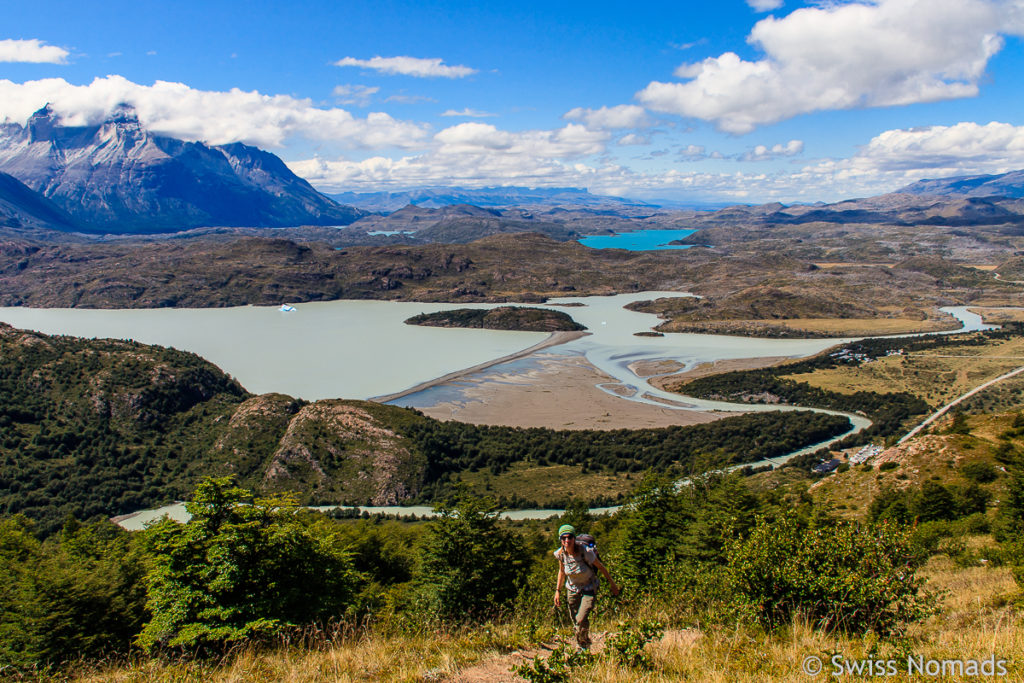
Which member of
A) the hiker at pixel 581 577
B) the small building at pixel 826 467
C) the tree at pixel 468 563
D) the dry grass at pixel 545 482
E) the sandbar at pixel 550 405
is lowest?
the dry grass at pixel 545 482

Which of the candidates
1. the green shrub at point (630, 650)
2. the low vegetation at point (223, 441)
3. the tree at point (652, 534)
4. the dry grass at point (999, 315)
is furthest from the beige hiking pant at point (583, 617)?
the dry grass at point (999, 315)

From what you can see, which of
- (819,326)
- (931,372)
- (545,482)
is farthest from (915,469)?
(819,326)

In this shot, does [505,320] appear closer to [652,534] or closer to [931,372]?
[931,372]

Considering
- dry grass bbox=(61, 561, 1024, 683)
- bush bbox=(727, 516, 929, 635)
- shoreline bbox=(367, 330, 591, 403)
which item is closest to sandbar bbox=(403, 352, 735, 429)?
shoreline bbox=(367, 330, 591, 403)

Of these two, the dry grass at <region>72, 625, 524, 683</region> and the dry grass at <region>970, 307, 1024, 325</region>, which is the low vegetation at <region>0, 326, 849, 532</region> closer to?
the dry grass at <region>72, 625, 524, 683</region>

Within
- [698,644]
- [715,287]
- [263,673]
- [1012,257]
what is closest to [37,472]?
[263,673]

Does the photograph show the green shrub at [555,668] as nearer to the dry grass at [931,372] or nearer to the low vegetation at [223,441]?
the low vegetation at [223,441]

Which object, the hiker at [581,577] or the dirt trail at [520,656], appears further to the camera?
the hiker at [581,577]
